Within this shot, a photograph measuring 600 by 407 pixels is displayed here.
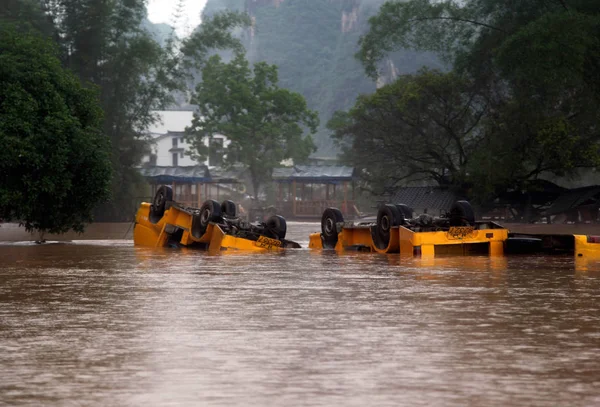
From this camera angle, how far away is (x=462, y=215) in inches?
906

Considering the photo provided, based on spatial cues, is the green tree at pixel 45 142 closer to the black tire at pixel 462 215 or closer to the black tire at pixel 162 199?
the black tire at pixel 162 199

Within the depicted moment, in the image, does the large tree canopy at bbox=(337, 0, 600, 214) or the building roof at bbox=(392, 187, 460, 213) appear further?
the building roof at bbox=(392, 187, 460, 213)

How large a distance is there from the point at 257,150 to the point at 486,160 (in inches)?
1448

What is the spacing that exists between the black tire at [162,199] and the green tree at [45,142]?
2714 mm

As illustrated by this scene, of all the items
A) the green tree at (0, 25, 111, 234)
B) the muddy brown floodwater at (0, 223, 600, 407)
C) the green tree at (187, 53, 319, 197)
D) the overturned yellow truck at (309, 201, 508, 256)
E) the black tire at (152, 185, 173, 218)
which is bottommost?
the muddy brown floodwater at (0, 223, 600, 407)

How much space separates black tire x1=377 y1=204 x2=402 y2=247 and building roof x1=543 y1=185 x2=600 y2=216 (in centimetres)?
2415

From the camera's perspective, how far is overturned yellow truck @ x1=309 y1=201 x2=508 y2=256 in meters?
22.0

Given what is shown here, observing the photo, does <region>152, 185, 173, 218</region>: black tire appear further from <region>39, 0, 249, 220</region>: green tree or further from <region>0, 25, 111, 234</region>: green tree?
<region>39, 0, 249, 220</region>: green tree

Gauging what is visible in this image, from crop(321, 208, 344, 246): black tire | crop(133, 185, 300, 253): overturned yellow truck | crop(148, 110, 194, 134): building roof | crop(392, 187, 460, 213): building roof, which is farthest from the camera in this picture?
crop(148, 110, 194, 134): building roof

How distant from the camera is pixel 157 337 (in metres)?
8.70

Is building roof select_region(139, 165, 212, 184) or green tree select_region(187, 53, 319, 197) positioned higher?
green tree select_region(187, 53, 319, 197)

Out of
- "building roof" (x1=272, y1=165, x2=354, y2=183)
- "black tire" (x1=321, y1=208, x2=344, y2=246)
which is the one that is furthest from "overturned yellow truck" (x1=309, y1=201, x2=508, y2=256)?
"building roof" (x1=272, y1=165, x2=354, y2=183)

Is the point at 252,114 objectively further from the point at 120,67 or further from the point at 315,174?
the point at 120,67

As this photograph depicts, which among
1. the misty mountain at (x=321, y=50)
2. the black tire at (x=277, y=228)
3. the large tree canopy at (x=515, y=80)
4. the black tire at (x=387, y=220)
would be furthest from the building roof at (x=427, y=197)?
the misty mountain at (x=321, y=50)
